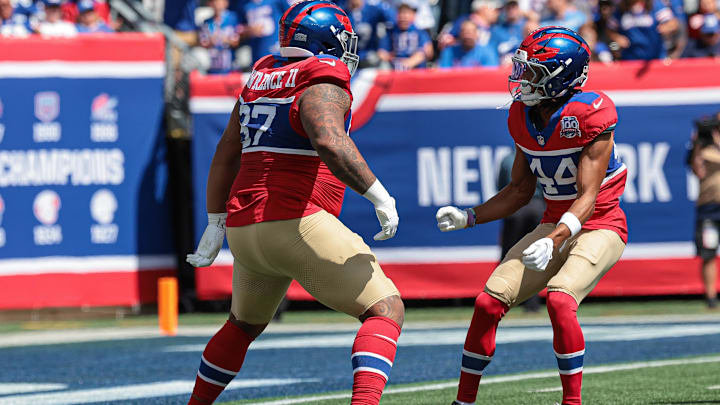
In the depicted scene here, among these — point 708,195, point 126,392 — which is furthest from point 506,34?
point 126,392

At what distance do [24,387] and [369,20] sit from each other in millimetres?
6773

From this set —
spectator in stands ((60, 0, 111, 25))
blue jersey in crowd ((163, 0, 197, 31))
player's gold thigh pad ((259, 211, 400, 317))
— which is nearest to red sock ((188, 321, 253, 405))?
player's gold thigh pad ((259, 211, 400, 317))

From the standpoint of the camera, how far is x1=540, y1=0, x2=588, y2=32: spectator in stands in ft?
40.8

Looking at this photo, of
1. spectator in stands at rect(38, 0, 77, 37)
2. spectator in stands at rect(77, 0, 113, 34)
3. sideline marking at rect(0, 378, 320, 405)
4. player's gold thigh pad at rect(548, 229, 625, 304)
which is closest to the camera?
player's gold thigh pad at rect(548, 229, 625, 304)

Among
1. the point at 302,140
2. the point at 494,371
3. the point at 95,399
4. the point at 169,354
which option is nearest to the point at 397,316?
the point at 302,140

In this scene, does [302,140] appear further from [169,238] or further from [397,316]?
[169,238]

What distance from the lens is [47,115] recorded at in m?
11.4

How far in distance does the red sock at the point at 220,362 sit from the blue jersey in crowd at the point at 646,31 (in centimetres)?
831

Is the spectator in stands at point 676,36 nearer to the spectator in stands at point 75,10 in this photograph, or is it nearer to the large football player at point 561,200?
the spectator in stands at point 75,10

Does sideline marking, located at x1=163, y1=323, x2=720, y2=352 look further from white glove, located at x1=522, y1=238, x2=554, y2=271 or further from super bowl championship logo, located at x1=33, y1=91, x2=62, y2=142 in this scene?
white glove, located at x1=522, y1=238, x2=554, y2=271

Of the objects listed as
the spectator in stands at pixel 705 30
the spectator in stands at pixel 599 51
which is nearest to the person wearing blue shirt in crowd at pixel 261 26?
the spectator in stands at pixel 599 51

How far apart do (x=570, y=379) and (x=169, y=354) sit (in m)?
4.44

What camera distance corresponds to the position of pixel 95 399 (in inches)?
249

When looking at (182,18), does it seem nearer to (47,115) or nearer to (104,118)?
(104,118)
